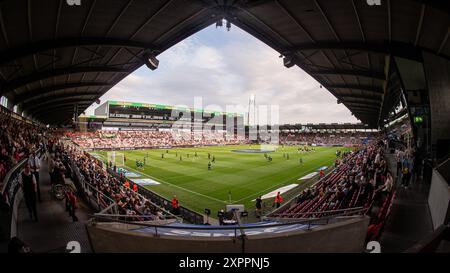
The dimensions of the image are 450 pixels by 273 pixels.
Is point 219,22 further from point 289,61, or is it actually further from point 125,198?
point 125,198

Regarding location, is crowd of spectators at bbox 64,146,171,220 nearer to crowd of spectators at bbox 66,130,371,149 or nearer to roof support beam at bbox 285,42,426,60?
roof support beam at bbox 285,42,426,60

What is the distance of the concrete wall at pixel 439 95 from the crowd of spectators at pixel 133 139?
6148 cm

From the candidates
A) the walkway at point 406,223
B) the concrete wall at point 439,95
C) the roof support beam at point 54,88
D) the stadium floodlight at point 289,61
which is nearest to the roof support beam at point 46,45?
the stadium floodlight at point 289,61

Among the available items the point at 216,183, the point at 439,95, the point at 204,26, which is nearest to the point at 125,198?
the point at 204,26

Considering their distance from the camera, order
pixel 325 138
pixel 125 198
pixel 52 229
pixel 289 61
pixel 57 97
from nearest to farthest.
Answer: pixel 52 229
pixel 125 198
pixel 289 61
pixel 57 97
pixel 325 138

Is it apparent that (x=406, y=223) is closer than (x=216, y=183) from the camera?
Yes

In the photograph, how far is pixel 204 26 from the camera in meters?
14.1

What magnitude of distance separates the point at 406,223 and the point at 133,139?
73276 millimetres

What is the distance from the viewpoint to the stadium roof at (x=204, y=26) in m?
10.0

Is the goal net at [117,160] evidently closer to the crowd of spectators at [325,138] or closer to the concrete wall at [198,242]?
the concrete wall at [198,242]

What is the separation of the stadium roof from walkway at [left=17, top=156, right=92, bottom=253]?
765cm

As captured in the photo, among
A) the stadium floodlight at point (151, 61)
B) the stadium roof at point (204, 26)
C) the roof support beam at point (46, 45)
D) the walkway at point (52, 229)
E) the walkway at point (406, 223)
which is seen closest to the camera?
the walkway at point (52, 229)

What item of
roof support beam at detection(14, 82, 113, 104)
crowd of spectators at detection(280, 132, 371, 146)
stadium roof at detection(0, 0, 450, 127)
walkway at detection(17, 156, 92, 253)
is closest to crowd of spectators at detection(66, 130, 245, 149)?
crowd of spectators at detection(280, 132, 371, 146)
